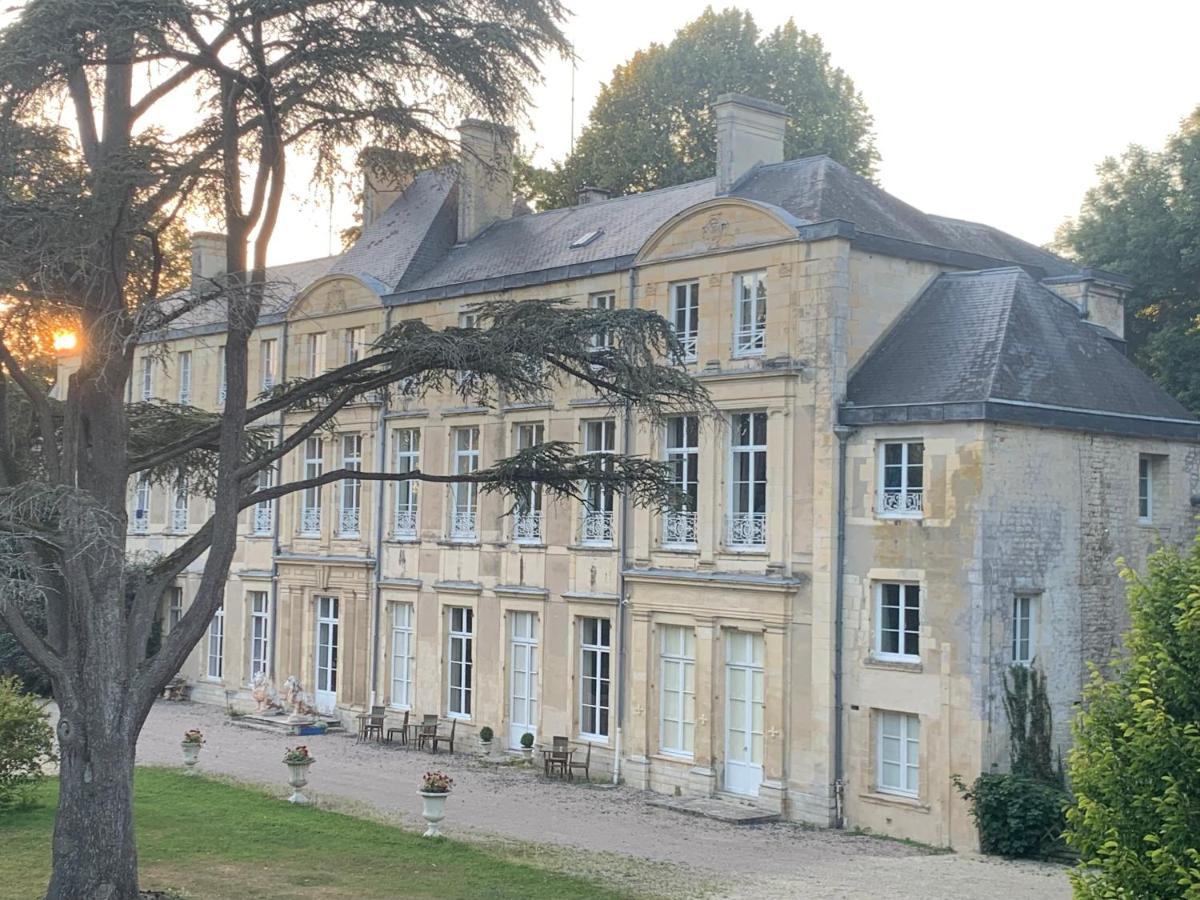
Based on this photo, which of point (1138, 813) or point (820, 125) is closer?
point (1138, 813)

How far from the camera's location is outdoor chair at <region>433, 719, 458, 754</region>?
27.0m

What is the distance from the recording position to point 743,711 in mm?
22438

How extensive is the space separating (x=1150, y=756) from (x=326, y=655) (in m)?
23.5

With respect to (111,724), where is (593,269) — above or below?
above

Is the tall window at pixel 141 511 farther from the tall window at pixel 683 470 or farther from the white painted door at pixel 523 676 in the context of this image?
the tall window at pixel 683 470

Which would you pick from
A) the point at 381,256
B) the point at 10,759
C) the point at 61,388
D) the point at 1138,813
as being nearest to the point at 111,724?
the point at 10,759

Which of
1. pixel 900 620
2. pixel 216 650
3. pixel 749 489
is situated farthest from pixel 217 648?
pixel 900 620

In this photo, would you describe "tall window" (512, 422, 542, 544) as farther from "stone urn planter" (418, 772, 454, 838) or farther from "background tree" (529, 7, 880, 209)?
"background tree" (529, 7, 880, 209)

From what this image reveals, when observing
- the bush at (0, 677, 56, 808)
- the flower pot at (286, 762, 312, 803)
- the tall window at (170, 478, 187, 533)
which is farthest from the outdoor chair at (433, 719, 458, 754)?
the tall window at (170, 478, 187, 533)

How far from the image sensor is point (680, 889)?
16500mm

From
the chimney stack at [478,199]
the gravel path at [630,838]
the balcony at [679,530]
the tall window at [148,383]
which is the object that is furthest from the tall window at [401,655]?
the tall window at [148,383]

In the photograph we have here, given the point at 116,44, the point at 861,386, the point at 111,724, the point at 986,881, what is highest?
the point at 116,44

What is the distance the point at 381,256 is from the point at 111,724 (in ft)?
59.8

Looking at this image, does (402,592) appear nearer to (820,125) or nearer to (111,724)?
(111,724)
